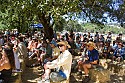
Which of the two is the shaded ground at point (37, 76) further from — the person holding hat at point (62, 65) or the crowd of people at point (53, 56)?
the person holding hat at point (62, 65)

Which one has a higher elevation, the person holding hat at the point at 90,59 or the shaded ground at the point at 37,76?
the person holding hat at the point at 90,59

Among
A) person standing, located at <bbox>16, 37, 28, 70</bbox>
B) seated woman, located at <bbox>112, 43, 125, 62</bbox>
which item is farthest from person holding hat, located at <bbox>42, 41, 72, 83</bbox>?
seated woman, located at <bbox>112, 43, 125, 62</bbox>

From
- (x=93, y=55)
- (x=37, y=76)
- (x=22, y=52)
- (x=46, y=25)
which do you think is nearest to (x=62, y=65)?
(x=93, y=55)

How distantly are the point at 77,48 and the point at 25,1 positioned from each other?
19.3ft

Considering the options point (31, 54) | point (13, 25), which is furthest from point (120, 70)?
point (13, 25)

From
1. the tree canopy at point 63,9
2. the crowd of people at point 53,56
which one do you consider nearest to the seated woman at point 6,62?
the crowd of people at point 53,56

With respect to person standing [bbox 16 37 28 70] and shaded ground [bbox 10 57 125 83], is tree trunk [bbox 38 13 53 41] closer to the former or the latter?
person standing [bbox 16 37 28 70]

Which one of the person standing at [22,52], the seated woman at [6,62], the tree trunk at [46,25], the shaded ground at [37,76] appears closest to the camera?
the seated woman at [6,62]

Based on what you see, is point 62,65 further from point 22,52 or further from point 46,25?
point 46,25

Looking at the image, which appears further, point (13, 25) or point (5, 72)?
point (13, 25)

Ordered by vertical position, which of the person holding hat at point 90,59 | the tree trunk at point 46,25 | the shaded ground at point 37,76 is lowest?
the shaded ground at point 37,76

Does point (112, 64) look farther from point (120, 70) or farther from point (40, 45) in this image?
point (40, 45)

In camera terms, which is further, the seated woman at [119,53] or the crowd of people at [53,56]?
the seated woman at [119,53]

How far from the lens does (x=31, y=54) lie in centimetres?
1360
